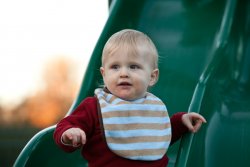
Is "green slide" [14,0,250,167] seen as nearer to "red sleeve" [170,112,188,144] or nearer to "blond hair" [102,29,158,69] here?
"red sleeve" [170,112,188,144]

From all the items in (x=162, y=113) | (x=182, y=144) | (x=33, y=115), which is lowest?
(x=33, y=115)

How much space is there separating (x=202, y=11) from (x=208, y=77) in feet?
3.45

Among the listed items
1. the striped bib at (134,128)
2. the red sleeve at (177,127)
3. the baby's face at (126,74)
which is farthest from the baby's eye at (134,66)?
the red sleeve at (177,127)

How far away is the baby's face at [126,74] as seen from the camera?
2.19m

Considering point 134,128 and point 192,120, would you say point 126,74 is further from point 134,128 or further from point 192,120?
point 192,120

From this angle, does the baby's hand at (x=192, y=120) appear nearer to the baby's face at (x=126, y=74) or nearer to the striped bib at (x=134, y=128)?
the striped bib at (x=134, y=128)

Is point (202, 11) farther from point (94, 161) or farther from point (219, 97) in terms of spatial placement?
point (94, 161)

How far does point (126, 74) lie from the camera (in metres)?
2.18

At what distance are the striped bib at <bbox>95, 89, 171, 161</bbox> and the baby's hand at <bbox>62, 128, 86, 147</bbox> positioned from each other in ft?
0.53

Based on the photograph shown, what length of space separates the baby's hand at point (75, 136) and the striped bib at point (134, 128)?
0.16 m

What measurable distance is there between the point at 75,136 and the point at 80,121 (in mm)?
160

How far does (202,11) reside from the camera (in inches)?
152

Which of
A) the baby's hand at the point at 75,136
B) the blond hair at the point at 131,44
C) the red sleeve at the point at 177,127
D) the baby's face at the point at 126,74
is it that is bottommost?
the red sleeve at the point at 177,127

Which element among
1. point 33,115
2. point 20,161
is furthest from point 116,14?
point 33,115
